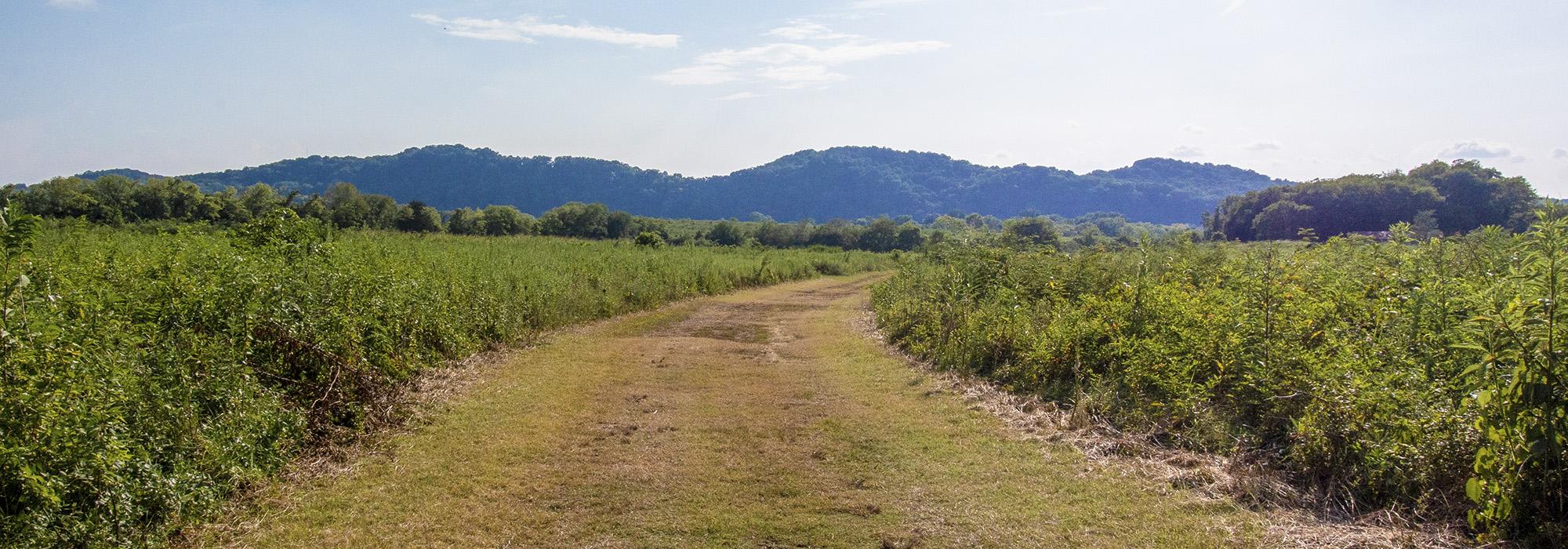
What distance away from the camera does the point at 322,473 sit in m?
6.07

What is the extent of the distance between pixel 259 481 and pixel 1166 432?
7528 mm

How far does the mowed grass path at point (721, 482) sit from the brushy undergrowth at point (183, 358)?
592 mm

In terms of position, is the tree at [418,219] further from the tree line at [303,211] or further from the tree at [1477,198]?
the tree at [1477,198]

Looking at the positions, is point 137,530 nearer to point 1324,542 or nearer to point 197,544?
point 197,544

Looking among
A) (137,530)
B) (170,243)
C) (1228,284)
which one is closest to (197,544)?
(137,530)

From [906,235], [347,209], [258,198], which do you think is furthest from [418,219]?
[906,235]

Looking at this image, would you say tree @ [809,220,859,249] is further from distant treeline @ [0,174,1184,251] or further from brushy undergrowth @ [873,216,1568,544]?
brushy undergrowth @ [873,216,1568,544]

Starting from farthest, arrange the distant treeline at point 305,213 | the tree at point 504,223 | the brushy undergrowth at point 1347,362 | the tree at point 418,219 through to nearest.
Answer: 1. the tree at point 504,223
2. the tree at point 418,219
3. the distant treeline at point 305,213
4. the brushy undergrowth at point 1347,362

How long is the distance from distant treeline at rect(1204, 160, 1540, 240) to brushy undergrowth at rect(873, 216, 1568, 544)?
319 inches

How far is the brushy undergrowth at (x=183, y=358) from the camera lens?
159 inches

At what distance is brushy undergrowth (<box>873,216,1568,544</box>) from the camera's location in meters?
3.93

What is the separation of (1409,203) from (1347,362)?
1952 centimetres

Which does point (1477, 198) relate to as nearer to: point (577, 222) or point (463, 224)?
point (463, 224)

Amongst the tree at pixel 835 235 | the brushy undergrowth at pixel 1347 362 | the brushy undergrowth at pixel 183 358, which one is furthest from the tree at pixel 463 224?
the tree at pixel 835 235
